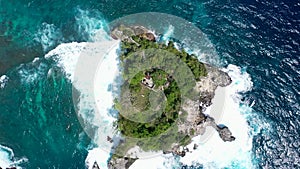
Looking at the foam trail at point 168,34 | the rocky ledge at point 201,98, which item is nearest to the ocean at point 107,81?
the foam trail at point 168,34

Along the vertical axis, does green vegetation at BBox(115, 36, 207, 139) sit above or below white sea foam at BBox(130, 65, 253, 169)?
above

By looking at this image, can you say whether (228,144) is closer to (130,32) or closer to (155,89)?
(155,89)

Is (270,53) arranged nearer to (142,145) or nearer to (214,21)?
(214,21)

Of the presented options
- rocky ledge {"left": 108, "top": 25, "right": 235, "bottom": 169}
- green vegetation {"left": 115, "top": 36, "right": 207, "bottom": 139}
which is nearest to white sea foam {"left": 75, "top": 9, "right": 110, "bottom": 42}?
rocky ledge {"left": 108, "top": 25, "right": 235, "bottom": 169}

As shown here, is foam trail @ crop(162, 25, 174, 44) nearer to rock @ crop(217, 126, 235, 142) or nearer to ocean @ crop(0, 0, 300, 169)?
ocean @ crop(0, 0, 300, 169)

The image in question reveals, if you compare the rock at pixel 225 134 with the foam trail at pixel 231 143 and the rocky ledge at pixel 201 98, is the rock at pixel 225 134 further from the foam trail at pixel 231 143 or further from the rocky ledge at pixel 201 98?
the foam trail at pixel 231 143
